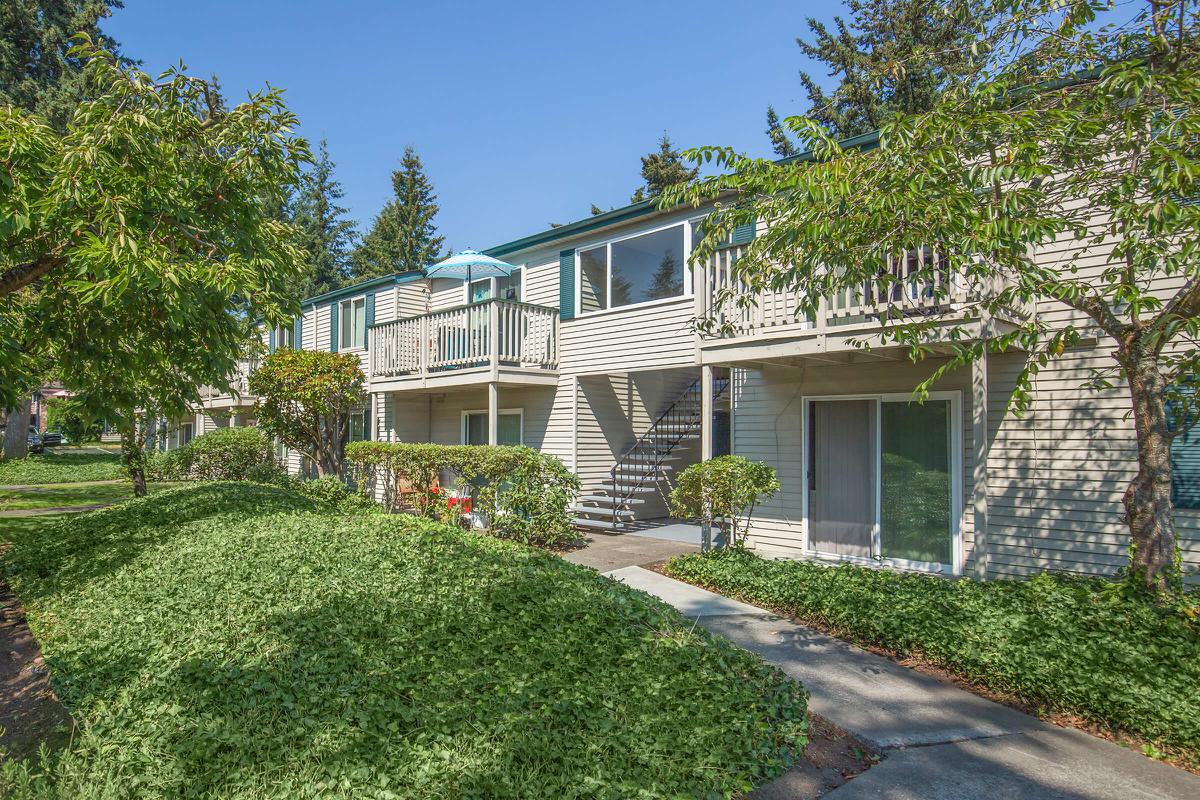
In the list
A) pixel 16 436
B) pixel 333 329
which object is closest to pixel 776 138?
pixel 333 329

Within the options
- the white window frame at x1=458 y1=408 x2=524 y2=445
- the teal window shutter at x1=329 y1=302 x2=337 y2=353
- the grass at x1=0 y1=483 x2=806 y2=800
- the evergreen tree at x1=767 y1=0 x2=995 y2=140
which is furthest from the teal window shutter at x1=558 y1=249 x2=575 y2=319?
the evergreen tree at x1=767 y1=0 x2=995 y2=140

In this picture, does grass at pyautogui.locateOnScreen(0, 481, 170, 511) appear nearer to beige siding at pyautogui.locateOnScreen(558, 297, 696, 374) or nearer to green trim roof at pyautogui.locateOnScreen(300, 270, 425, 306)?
green trim roof at pyautogui.locateOnScreen(300, 270, 425, 306)

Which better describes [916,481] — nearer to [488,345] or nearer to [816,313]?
[816,313]

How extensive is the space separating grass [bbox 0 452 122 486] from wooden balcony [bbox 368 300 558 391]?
12.3 metres

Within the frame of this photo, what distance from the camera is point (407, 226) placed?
39.3 meters

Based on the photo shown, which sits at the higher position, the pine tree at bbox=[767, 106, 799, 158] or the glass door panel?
the pine tree at bbox=[767, 106, 799, 158]

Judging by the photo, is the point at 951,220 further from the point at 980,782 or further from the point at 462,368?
the point at 462,368

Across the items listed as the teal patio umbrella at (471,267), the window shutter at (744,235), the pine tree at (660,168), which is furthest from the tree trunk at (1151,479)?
the pine tree at (660,168)

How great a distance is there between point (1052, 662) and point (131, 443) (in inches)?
579

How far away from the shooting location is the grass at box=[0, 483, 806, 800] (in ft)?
10.4

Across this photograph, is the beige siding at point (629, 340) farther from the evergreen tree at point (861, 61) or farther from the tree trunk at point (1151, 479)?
the evergreen tree at point (861, 61)

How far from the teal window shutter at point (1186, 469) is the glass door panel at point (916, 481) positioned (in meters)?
2.00

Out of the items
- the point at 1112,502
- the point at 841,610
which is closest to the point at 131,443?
the point at 841,610

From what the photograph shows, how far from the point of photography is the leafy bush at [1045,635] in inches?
160
